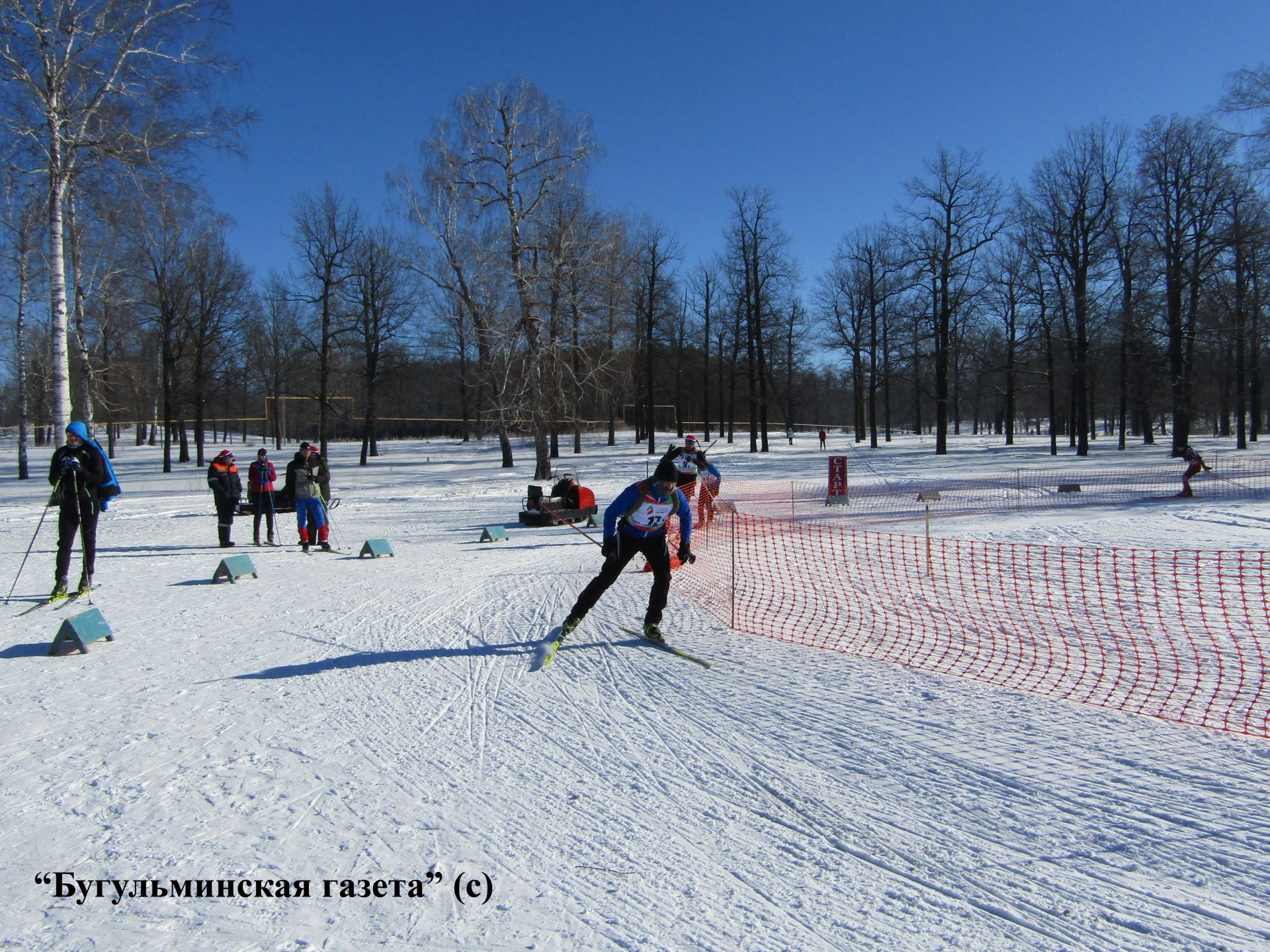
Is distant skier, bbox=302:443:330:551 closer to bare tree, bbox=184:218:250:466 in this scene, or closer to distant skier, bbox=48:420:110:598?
distant skier, bbox=48:420:110:598

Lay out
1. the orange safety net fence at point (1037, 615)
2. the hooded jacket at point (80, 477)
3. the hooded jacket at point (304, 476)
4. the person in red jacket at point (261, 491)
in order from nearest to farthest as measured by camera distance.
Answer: the orange safety net fence at point (1037, 615) < the hooded jacket at point (80, 477) < the hooded jacket at point (304, 476) < the person in red jacket at point (261, 491)

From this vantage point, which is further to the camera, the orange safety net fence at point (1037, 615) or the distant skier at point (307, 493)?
the distant skier at point (307, 493)

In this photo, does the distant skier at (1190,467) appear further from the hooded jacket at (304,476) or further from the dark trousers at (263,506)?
the dark trousers at (263,506)

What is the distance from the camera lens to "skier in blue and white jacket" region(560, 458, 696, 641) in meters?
6.46

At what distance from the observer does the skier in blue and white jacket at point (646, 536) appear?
254 inches

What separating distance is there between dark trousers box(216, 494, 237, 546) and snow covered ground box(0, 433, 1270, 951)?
582cm

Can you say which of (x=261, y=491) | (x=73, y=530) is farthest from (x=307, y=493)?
(x=73, y=530)

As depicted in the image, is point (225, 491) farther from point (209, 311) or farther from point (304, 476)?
point (209, 311)

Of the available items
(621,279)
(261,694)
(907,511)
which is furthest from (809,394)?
(261,694)

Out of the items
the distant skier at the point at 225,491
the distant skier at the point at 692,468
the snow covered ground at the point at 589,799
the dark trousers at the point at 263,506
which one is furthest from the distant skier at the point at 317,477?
the distant skier at the point at 692,468

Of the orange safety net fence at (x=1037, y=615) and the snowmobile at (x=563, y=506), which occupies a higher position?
→ the snowmobile at (x=563, y=506)

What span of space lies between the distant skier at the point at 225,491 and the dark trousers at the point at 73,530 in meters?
4.79

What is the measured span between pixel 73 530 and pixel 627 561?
6.37 m

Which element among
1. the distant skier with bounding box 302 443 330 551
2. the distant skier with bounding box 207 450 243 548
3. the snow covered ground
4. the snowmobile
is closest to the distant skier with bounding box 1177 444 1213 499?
the snowmobile
